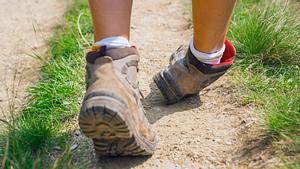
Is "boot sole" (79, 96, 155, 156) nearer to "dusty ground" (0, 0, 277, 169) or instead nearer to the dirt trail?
"dusty ground" (0, 0, 277, 169)

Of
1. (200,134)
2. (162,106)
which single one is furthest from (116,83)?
(162,106)

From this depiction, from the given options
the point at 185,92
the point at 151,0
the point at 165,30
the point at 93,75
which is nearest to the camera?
the point at 93,75

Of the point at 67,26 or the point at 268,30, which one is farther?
the point at 67,26

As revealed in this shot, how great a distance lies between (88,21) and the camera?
308 cm

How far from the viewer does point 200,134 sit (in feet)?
6.43

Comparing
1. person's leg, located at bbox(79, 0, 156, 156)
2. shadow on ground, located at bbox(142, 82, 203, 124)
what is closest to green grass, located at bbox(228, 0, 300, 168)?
shadow on ground, located at bbox(142, 82, 203, 124)

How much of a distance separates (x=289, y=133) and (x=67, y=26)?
175 centimetres

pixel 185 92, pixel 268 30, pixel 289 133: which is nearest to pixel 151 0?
pixel 268 30

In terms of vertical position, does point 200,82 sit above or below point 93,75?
below

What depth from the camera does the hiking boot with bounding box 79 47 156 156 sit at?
60.0 inches

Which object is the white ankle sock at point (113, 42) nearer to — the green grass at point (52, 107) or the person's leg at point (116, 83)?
the person's leg at point (116, 83)

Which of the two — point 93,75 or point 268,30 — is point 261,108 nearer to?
point 268,30

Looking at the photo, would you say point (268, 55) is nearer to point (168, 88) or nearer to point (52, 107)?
point (168, 88)

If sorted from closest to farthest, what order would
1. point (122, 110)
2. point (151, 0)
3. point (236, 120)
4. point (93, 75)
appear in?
point (122, 110)
point (93, 75)
point (236, 120)
point (151, 0)
